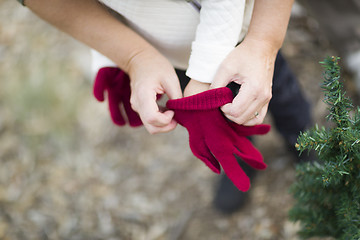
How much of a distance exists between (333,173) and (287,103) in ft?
2.19

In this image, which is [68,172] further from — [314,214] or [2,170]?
[314,214]

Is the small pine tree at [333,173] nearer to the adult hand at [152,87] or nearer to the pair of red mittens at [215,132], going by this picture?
the pair of red mittens at [215,132]

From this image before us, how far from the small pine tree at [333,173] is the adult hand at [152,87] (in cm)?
33

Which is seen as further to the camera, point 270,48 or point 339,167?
point 270,48

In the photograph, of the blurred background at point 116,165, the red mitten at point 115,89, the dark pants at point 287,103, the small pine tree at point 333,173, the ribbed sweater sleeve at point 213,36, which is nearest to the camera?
the small pine tree at point 333,173

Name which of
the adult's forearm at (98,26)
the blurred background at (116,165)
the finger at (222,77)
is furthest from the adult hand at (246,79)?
the blurred background at (116,165)

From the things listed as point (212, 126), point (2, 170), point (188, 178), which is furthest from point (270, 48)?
point (2, 170)

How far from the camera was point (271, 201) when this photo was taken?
5.18ft

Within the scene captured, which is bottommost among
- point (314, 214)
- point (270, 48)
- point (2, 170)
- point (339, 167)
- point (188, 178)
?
point (2, 170)

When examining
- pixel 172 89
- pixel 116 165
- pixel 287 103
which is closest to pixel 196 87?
pixel 172 89

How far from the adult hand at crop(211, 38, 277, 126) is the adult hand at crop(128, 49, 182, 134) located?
120 millimetres

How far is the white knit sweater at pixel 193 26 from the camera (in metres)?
0.80

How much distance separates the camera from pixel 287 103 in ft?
4.36

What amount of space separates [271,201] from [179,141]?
64 centimetres
